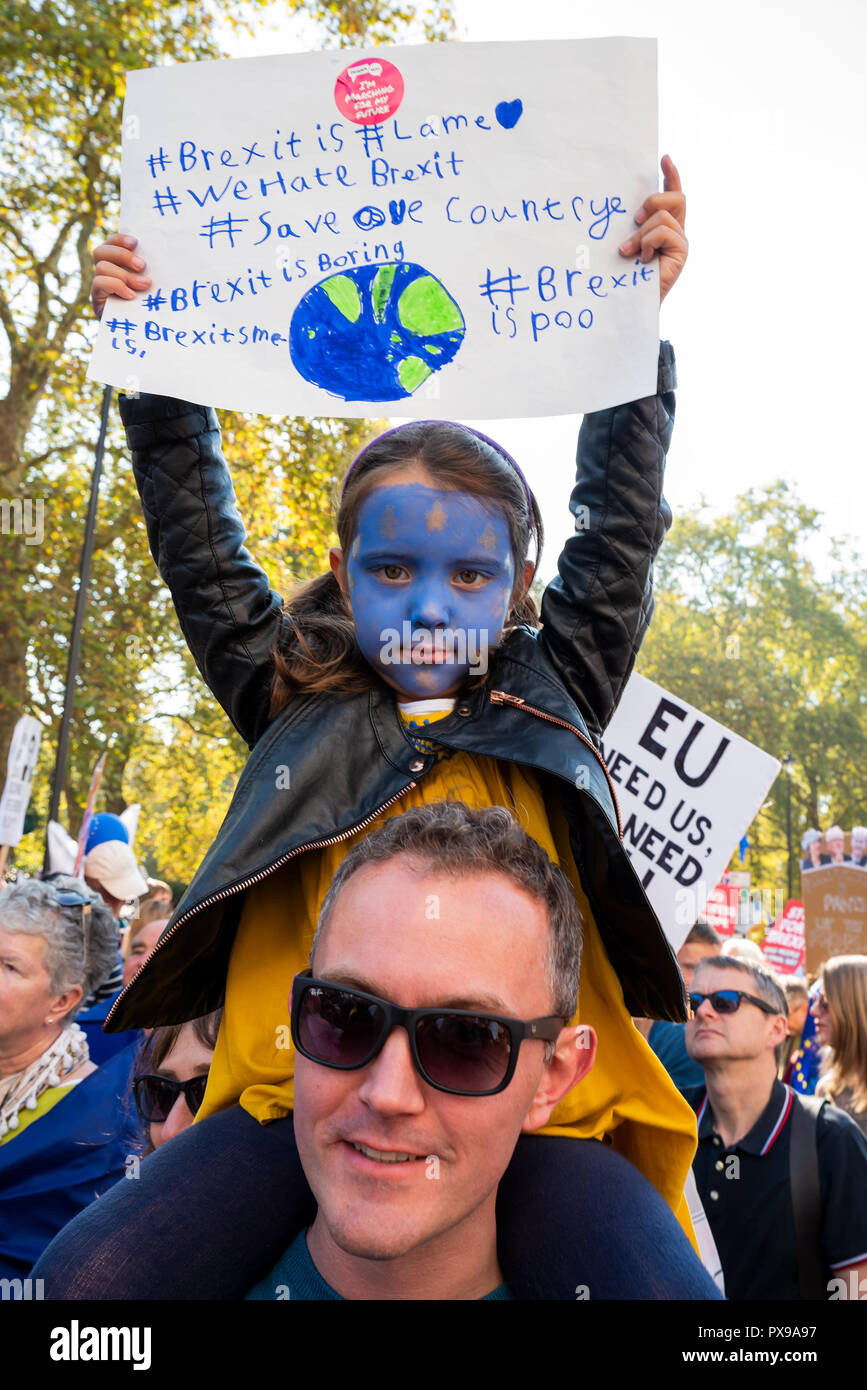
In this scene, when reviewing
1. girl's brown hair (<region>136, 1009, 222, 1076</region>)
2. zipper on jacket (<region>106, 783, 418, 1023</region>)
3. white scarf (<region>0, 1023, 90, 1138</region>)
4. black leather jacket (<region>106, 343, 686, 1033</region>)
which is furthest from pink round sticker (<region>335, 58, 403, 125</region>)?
white scarf (<region>0, 1023, 90, 1138</region>)

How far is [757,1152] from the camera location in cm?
396

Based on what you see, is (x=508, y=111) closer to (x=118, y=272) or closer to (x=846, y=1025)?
(x=118, y=272)

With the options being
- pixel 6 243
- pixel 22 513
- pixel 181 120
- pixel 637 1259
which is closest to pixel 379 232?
pixel 181 120

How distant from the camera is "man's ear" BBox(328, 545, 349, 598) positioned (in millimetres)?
2283

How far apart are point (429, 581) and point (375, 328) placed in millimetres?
498

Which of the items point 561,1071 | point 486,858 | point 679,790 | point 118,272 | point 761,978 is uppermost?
point 118,272

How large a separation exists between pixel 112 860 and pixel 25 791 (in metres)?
0.89

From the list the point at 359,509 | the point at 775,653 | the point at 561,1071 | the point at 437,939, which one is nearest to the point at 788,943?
the point at 359,509

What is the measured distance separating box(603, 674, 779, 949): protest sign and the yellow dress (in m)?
2.28

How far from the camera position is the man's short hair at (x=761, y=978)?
452 centimetres

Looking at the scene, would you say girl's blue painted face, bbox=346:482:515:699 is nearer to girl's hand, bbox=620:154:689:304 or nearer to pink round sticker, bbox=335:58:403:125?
girl's hand, bbox=620:154:689:304

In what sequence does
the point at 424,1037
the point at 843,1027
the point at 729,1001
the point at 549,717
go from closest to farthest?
the point at 424,1037 → the point at 549,717 → the point at 729,1001 → the point at 843,1027
